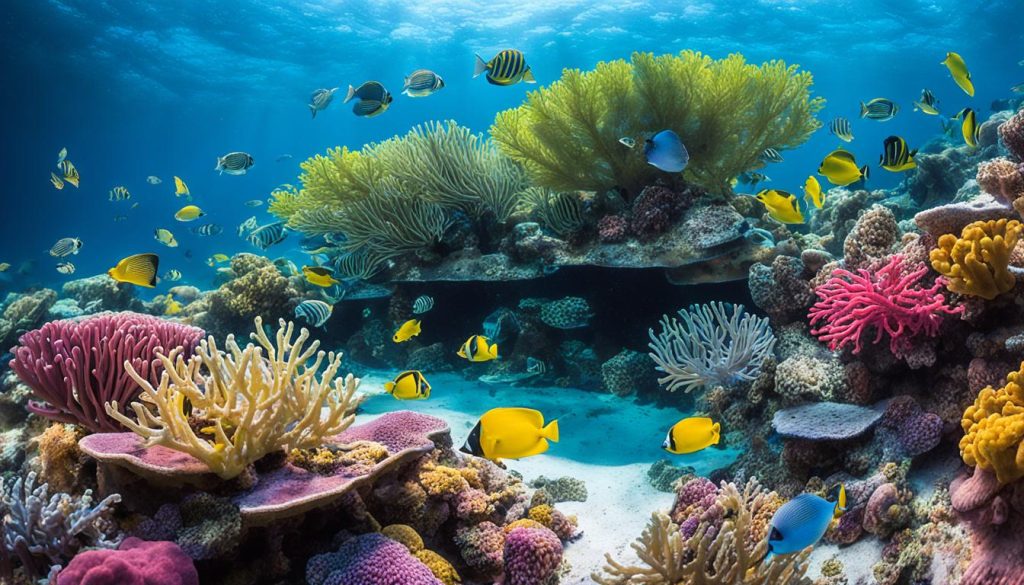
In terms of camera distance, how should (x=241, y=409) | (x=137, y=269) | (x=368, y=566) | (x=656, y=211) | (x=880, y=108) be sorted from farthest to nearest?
(x=880, y=108) < (x=656, y=211) < (x=137, y=269) < (x=241, y=409) < (x=368, y=566)

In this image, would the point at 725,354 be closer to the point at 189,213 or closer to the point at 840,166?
the point at 840,166

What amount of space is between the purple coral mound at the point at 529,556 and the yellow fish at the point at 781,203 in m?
4.03

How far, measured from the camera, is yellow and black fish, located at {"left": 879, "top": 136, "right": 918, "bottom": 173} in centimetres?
559

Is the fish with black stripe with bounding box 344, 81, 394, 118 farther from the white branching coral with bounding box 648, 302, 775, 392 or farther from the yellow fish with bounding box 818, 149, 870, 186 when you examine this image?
the yellow fish with bounding box 818, 149, 870, 186

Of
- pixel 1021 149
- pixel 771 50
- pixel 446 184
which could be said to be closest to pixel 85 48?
pixel 446 184

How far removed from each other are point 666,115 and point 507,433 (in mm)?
5326

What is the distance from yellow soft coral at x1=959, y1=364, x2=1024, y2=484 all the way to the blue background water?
32231mm

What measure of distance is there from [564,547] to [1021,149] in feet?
13.7

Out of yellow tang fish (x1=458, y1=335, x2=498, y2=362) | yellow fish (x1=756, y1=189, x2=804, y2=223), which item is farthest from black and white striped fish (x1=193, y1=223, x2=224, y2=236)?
yellow fish (x1=756, y1=189, x2=804, y2=223)

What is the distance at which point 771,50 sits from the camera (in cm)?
3688

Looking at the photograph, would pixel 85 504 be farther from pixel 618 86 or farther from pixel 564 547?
pixel 618 86

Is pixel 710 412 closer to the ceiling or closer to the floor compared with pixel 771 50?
closer to the floor

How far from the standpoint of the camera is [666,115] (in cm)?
695

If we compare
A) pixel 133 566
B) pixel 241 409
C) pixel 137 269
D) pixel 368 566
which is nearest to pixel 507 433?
pixel 368 566
